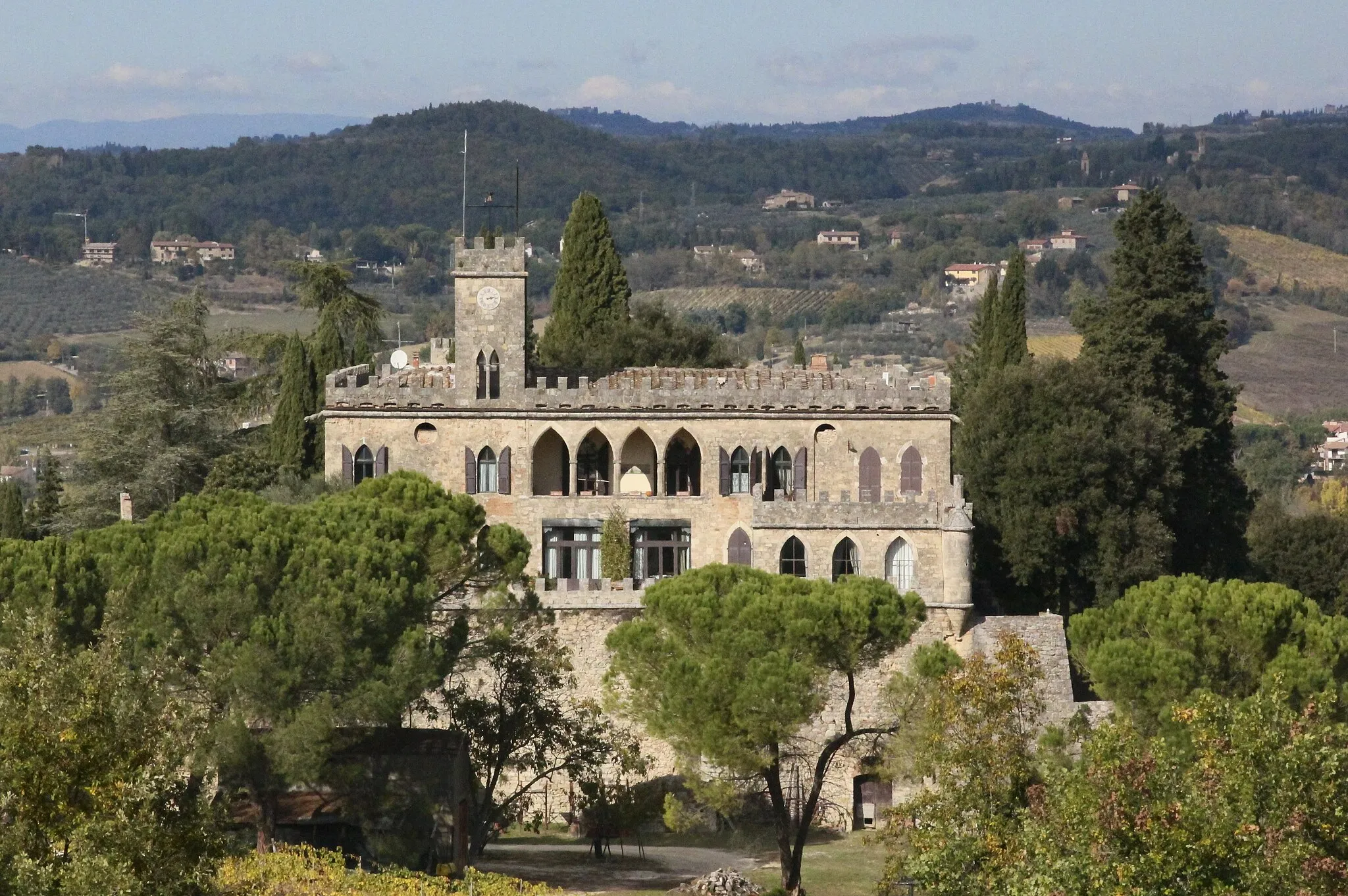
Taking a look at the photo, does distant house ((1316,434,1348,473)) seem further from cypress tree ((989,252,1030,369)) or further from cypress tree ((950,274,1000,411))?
cypress tree ((989,252,1030,369))

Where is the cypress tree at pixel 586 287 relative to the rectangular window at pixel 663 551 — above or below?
above

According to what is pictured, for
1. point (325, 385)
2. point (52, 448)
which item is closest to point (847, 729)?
point (325, 385)

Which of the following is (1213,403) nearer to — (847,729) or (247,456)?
(847,729)

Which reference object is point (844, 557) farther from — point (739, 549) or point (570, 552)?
point (570, 552)

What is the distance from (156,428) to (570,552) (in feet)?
49.8

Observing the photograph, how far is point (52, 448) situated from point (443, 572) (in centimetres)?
9617

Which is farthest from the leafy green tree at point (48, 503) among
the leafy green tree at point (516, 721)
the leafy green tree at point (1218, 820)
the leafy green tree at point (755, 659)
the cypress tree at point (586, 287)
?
the leafy green tree at point (1218, 820)

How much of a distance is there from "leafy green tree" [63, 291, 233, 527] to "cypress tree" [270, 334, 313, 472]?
2.41 metres

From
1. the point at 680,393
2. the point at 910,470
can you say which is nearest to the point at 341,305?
the point at 680,393

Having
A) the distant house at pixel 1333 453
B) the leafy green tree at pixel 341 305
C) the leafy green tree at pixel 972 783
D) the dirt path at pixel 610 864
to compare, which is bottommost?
the distant house at pixel 1333 453

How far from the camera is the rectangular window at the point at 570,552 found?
5297cm

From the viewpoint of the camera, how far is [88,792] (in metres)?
28.5

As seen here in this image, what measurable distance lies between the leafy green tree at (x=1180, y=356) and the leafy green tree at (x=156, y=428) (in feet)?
76.9

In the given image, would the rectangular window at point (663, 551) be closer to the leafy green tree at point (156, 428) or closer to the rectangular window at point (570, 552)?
the rectangular window at point (570, 552)
